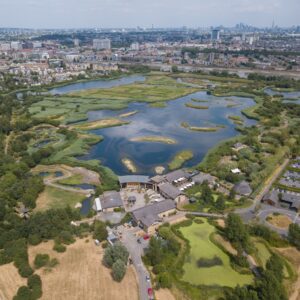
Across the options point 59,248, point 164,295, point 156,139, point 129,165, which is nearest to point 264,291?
point 164,295

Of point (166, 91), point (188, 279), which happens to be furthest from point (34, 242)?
point (166, 91)

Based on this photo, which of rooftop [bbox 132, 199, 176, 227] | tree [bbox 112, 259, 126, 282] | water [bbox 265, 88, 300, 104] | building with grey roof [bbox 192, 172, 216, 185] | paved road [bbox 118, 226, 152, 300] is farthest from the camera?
water [bbox 265, 88, 300, 104]

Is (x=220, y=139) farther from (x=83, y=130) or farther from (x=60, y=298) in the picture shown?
(x=60, y=298)

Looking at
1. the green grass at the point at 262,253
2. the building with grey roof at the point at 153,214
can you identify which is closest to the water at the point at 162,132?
the building with grey roof at the point at 153,214

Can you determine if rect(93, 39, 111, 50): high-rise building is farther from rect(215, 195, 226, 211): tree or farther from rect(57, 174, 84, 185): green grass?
rect(215, 195, 226, 211): tree

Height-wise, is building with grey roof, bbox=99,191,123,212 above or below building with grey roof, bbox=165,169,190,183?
below

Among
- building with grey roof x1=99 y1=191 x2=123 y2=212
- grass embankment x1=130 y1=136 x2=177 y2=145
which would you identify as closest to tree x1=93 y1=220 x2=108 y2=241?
building with grey roof x1=99 y1=191 x2=123 y2=212

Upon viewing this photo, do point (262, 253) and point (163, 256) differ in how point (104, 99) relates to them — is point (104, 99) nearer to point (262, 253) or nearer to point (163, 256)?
point (163, 256)

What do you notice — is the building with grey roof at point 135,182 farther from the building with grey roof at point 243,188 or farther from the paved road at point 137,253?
the building with grey roof at point 243,188
